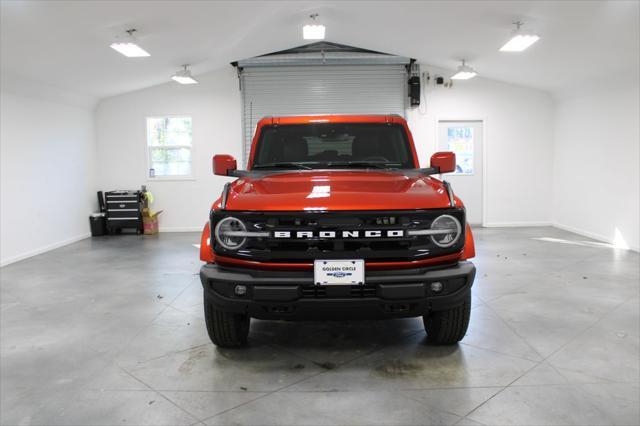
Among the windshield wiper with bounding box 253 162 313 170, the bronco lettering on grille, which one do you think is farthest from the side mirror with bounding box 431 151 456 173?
the bronco lettering on grille

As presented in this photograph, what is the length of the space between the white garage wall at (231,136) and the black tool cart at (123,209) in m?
0.57

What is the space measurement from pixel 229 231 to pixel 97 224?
25.5 ft

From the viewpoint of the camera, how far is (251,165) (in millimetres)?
3672

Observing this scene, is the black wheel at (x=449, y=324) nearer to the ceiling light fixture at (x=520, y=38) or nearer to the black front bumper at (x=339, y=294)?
the black front bumper at (x=339, y=294)

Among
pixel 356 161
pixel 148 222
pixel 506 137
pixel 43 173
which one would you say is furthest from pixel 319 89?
pixel 356 161

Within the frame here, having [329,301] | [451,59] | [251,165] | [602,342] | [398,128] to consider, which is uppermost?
[451,59]

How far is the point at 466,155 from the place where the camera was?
33.6 ft

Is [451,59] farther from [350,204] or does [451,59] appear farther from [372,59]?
[350,204]

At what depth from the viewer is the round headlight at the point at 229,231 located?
2.67 meters

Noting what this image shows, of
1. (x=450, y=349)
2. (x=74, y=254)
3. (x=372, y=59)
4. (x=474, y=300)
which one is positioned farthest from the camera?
(x=372, y=59)

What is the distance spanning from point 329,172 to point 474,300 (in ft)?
6.93

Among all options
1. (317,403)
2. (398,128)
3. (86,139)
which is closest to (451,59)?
(398,128)

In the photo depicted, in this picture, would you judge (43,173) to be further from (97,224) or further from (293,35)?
(293,35)

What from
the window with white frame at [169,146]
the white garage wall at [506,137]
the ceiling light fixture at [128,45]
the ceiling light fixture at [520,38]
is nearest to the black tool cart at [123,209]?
the window with white frame at [169,146]
